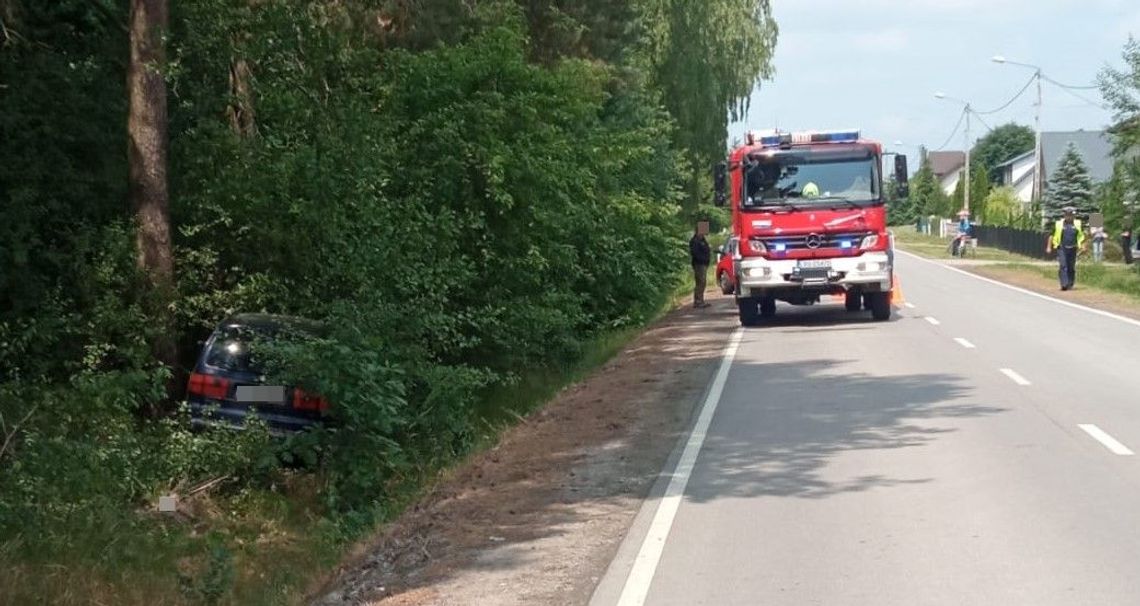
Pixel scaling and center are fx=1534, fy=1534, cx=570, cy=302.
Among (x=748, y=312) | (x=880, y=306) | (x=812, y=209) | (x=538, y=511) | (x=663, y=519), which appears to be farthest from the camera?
(x=748, y=312)

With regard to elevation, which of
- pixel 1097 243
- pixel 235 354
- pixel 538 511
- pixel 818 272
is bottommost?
pixel 1097 243

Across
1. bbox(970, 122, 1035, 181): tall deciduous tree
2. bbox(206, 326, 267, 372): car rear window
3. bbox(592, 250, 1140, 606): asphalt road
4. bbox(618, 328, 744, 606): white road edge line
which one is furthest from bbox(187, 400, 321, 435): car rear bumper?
bbox(970, 122, 1035, 181): tall deciduous tree

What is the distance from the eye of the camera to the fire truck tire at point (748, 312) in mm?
27609

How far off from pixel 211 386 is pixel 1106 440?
318 inches

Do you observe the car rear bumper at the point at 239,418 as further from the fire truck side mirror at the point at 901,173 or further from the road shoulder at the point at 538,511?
the fire truck side mirror at the point at 901,173

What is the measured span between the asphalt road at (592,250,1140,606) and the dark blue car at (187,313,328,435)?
153 inches

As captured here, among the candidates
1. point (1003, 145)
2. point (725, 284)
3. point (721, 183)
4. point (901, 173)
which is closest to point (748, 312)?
point (721, 183)

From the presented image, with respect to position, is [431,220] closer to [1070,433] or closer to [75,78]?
[75,78]

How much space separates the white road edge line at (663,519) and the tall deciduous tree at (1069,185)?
68383mm

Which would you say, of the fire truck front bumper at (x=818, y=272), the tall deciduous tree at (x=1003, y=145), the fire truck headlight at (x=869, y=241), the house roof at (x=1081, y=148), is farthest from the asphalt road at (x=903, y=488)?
the tall deciduous tree at (x=1003, y=145)

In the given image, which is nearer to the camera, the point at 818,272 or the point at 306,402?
the point at 306,402

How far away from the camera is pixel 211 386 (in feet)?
47.9

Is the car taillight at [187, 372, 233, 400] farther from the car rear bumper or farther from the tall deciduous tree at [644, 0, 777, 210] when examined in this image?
the tall deciduous tree at [644, 0, 777, 210]

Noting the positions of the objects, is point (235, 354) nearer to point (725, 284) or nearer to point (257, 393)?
point (257, 393)
